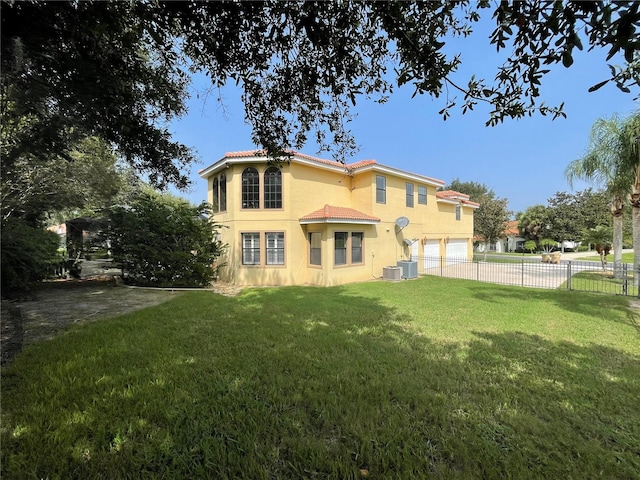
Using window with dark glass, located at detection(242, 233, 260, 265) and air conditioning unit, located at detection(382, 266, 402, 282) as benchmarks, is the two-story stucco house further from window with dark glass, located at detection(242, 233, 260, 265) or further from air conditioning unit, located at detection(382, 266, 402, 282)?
air conditioning unit, located at detection(382, 266, 402, 282)

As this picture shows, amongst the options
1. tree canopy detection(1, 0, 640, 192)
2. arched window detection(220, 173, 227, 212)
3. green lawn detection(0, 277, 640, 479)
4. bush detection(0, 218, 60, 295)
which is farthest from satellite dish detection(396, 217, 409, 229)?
bush detection(0, 218, 60, 295)

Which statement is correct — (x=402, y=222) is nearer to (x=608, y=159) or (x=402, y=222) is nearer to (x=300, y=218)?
(x=300, y=218)

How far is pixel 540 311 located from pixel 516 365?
5005mm

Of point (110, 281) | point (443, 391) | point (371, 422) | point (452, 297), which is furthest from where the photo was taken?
point (110, 281)

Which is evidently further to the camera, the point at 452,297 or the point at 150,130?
the point at 452,297

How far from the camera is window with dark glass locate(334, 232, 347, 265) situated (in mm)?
13766

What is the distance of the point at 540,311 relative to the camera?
8.08 meters

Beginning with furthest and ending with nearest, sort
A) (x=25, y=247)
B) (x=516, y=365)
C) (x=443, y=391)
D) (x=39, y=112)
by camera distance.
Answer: (x=25, y=247)
(x=516, y=365)
(x=39, y=112)
(x=443, y=391)

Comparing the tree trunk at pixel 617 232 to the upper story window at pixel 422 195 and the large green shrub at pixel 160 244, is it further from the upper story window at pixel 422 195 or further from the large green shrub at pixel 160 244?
the large green shrub at pixel 160 244

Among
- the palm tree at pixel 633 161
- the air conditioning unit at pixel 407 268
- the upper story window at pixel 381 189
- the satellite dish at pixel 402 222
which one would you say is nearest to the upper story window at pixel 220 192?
the upper story window at pixel 381 189

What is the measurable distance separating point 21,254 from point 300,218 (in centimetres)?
962

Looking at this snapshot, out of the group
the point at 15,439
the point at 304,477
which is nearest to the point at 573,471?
the point at 304,477

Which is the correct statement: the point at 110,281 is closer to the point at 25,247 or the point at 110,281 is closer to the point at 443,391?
the point at 25,247

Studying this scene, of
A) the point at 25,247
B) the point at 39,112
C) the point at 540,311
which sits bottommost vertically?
the point at 540,311
